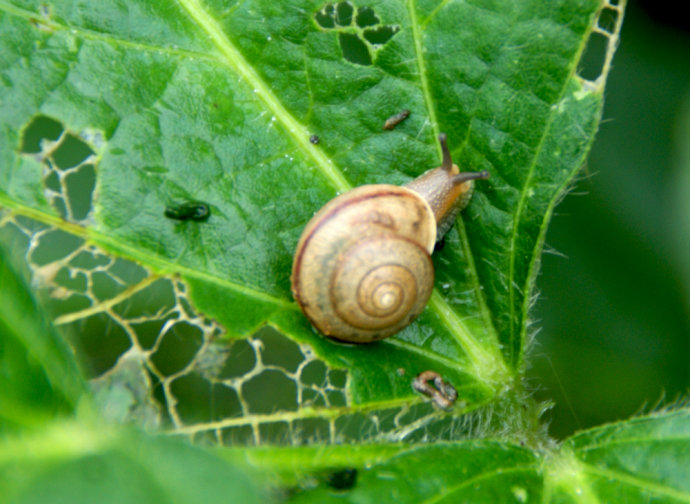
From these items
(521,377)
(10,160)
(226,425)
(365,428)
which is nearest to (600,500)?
(521,377)

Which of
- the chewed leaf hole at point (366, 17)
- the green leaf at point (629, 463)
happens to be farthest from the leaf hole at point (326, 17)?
the green leaf at point (629, 463)

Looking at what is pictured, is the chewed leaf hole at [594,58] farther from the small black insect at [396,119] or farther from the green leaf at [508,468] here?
the green leaf at [508,468]

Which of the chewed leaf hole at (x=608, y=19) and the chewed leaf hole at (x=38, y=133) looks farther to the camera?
the chewed leaf hole at (x=608, y=19)

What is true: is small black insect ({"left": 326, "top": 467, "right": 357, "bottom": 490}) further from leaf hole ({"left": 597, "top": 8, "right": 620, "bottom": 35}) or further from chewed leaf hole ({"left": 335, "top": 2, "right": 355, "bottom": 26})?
leaf hole ({"left": 597, "top": 8, "right": 620, "bottom": 35})

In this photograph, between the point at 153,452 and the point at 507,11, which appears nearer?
the point at 153,452

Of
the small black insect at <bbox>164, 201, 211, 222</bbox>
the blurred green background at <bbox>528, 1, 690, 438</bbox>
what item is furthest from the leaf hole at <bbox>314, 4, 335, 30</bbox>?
the blurred green background at <bbox>528, 1, 690, 438</bbox>

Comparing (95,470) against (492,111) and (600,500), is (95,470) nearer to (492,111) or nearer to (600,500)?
(600,500)

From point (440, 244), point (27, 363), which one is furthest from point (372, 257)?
point (27, 363)

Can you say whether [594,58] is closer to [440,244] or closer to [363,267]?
[440,244]
